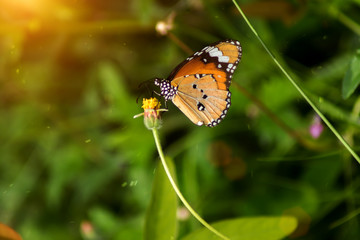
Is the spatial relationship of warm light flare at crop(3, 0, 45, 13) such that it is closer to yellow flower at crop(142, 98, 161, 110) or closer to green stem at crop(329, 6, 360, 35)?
green stem at crop(329, 6, 360, 35)

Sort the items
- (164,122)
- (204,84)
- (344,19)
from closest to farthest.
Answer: (204,84)
(344,19)
(164,122)

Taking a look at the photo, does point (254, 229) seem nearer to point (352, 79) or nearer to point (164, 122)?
point (352, 79)

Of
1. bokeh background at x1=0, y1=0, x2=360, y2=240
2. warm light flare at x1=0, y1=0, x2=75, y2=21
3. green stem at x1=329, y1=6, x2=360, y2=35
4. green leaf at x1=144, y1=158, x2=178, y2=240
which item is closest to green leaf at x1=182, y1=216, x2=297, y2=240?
green leaf at x1=144, y1=158, x2=178, y2=240

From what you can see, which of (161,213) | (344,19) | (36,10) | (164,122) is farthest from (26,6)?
(161,213)

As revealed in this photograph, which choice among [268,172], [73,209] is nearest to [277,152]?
[268,172]

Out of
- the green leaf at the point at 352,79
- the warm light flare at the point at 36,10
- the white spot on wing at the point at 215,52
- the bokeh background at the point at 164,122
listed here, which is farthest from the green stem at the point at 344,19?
the warm light flare at the point at 36,10

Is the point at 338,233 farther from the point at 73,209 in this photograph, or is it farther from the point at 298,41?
the point at 73,209

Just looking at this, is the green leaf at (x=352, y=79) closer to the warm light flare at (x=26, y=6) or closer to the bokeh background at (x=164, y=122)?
the bokeh background at (x=164, y=122)
